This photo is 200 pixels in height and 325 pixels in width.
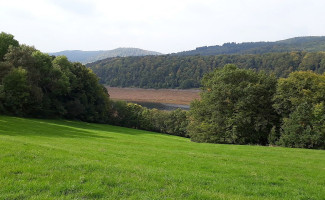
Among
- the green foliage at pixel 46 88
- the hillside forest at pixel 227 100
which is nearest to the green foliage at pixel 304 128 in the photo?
the hillside forest at pixel 227 100

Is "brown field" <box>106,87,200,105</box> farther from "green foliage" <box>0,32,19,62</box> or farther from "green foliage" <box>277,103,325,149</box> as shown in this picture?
"green foliage" <box>277,103,325,149</box>

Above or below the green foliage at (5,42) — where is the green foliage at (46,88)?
below

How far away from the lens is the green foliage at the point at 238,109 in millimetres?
43344

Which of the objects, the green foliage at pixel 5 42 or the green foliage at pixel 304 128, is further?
the green foliage at pixel 5 42

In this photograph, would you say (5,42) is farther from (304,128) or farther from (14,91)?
(304,128)

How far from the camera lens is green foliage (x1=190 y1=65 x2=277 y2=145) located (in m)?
43.3

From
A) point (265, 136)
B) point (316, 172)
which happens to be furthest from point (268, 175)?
point (265, 136)

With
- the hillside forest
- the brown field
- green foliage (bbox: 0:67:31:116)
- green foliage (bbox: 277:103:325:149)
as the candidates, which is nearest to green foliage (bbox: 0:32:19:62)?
the hillside forest

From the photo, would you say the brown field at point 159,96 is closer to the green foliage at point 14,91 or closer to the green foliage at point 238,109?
the green foliage at point 238,109

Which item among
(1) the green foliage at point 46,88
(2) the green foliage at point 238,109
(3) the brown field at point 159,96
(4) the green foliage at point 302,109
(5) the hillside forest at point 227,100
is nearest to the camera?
(4) the green foliage at point 302,109

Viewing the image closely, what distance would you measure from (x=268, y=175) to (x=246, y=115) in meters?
30.9

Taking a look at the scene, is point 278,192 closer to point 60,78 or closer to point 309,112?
point 309,112

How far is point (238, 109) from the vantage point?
4469cm

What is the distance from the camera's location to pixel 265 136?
44.3 meters
